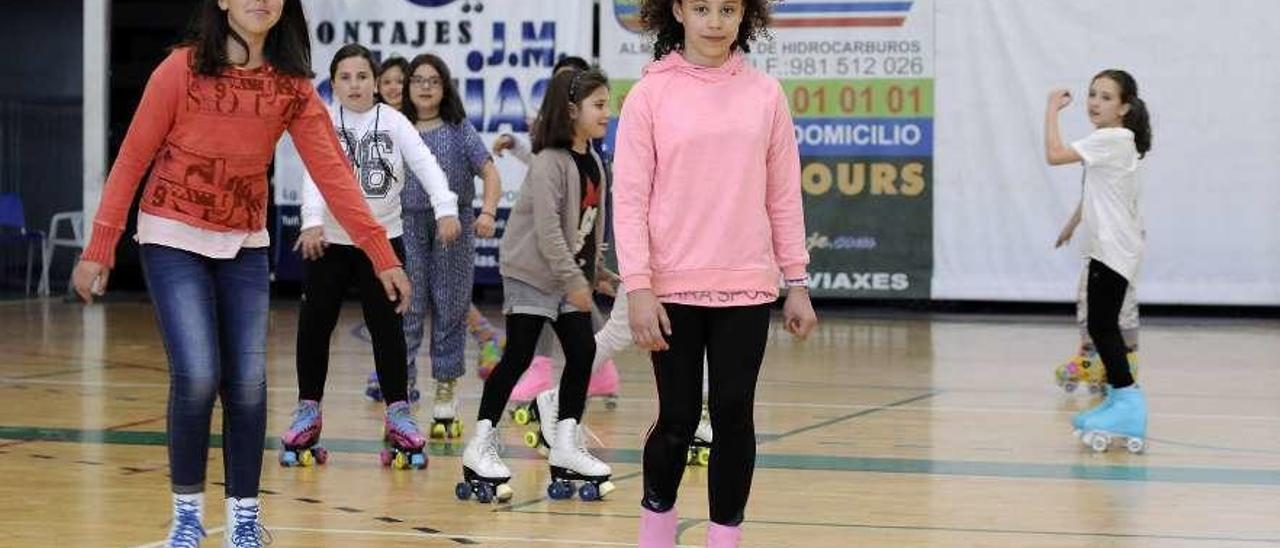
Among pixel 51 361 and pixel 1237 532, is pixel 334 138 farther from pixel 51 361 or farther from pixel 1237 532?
pixel 51 361

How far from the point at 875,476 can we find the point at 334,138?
2767 mm

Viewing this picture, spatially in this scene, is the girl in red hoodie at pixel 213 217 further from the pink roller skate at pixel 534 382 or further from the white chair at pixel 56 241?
the white chair at pixel 56 241

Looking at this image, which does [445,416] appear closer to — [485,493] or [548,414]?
[548,414]

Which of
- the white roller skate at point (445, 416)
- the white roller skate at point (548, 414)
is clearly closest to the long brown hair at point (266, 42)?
the white roller skate at point (548, 414)

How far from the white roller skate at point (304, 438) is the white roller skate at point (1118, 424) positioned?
3.01 meters

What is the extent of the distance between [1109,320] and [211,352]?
4566 millimetres

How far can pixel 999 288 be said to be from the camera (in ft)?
54.1

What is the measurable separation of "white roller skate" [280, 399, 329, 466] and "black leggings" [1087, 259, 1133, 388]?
3.19 m

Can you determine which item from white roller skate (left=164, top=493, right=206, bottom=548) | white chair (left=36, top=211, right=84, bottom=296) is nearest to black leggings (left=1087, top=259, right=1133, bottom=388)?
white roller skate (left=164, top=493, right=206, bottom=548)

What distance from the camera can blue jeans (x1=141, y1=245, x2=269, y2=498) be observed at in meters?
5.09

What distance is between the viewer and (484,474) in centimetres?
670

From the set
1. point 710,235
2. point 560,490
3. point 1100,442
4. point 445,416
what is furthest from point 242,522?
point 1100,442

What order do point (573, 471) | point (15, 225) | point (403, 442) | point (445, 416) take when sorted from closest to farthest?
point (573, 471) < point (403, 442) < point (445, 416) < point (15, 225)

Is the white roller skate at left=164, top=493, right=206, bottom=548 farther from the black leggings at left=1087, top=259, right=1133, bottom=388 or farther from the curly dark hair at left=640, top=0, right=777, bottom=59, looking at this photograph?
the black leggings at left=1087, top=259, right=1133, bottom=388
